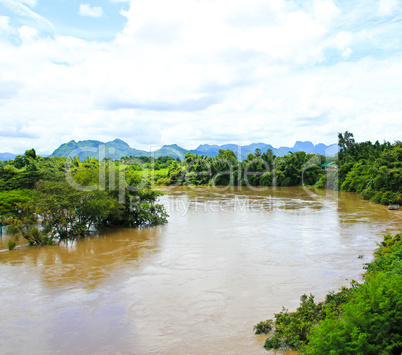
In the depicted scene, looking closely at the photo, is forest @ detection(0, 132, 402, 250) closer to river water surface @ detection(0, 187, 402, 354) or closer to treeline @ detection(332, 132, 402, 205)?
treeline @ detection(332, 132, 402, 205)

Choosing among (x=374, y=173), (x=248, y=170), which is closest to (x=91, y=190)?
(x=374, y=173)

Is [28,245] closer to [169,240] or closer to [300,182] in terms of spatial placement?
[169,240]

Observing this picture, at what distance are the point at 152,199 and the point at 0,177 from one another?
925 centimetres

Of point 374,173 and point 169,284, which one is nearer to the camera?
point 169,284

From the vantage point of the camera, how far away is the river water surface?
657 centimetres

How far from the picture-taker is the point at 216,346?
6.11 metres

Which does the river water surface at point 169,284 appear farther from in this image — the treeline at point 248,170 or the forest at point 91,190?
the treeline at point 248,170

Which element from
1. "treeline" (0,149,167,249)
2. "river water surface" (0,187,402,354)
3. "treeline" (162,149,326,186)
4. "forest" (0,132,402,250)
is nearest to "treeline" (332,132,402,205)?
"forest" (0,132,402,250)

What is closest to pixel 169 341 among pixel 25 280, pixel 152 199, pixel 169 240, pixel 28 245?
pixel 25 280

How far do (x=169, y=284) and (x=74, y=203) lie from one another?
684 cm

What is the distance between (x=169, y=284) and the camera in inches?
373

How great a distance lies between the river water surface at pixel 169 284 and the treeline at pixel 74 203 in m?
0.76

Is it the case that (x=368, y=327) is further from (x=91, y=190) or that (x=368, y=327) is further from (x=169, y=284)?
(x=91, y=190)

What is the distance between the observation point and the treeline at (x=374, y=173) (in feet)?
82.1
